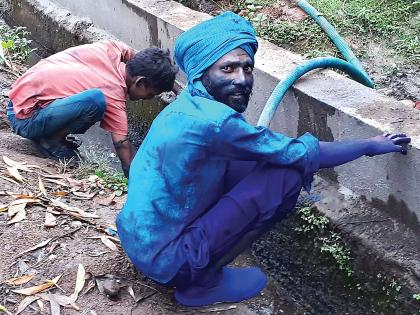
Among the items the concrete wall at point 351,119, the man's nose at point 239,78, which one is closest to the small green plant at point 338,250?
the concrete wall at point 351,119

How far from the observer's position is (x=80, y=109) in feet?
14.4

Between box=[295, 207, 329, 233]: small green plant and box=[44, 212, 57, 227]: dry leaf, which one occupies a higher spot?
box=[295, 207, 329, 233]: small green plant

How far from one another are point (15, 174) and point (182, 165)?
1634 millimetres

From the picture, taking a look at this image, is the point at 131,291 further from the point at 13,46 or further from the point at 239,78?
the point at 13,46

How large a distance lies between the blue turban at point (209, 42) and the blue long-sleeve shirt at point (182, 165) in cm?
15

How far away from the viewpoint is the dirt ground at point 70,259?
306 centimetres

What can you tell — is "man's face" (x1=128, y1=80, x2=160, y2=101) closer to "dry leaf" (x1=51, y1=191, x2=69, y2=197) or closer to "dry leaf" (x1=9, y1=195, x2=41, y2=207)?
"dry leaf" (x1=51, y1=191, x2=69, y2=197)

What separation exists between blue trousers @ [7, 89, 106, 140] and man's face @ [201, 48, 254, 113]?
5.04ft

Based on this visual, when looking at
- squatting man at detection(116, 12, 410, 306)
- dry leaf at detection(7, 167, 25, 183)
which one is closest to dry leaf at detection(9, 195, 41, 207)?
dry leaf at detection(7, 167, 25, 183)

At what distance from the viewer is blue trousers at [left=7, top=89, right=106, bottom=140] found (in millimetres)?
4344

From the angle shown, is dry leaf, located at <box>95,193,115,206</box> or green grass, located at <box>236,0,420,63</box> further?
green grass, located at <box>236,0,420,63</box>

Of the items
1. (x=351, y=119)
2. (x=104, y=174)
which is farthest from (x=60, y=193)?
(x=351, y=119)

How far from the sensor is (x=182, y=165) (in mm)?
2814

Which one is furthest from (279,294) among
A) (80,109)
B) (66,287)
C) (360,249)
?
(80,109)
